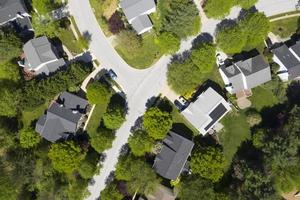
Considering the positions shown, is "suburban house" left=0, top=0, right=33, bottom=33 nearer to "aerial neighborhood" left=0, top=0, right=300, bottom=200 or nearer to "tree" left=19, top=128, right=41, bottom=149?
"aerial neighborhood" left=0, top=0, right=300, bottom=200

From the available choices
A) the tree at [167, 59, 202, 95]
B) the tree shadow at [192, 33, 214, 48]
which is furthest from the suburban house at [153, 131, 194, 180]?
the tree shadow at [192, 33, 214, 48]

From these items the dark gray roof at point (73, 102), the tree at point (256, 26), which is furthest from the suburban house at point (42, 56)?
the tree at point (256, 26)

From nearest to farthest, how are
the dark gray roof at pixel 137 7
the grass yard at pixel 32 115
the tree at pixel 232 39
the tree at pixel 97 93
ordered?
the tree at pixel 232 39 → the tree at pixel 97 93 → the dark gray roof at pixel 137 7 → the grass yard at pixel 32 115

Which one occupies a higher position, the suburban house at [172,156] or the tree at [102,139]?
the tree at [102,139]

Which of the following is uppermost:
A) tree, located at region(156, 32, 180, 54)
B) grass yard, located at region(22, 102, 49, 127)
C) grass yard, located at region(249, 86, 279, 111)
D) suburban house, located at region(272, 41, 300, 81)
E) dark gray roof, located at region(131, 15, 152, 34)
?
dark gray roof, located at region(131, 15, 152, 34)

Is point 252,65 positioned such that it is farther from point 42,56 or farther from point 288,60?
point 42,56

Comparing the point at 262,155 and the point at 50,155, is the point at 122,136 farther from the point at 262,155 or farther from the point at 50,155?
the point at 262,155

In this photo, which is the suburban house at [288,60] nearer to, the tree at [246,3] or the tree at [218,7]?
the tree at [246,3]
